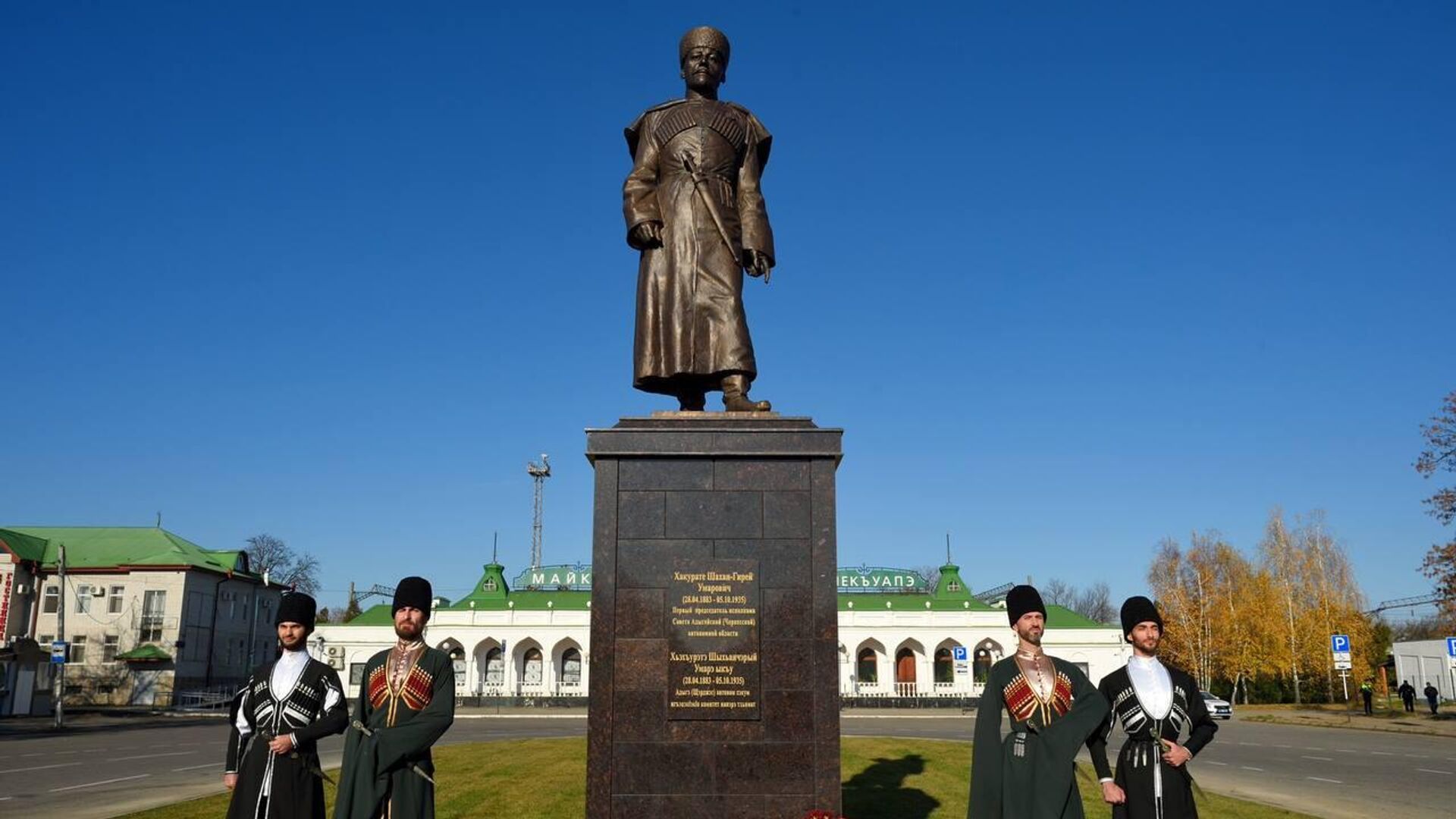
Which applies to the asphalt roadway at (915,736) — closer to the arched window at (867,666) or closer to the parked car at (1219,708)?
the parked car at (1219,708)

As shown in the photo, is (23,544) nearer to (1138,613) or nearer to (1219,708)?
(1219,708)

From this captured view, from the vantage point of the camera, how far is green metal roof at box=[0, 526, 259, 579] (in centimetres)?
4897

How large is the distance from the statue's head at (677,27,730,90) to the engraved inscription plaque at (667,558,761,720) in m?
4.61

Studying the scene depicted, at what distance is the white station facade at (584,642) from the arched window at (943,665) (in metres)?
0.04

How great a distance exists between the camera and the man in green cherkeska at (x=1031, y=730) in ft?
19.4

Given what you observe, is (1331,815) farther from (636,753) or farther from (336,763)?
(336,763)

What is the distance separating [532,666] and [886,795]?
3749 cm

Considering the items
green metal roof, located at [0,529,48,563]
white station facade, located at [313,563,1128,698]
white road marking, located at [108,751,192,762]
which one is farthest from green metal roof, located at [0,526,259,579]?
Result: white road marking, located at [108,751,192,762]

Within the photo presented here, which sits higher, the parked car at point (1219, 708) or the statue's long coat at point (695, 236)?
the statue's long coat at point (695, 236)

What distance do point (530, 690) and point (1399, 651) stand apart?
4321cm

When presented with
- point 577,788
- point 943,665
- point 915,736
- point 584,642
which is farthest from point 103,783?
point 943,665

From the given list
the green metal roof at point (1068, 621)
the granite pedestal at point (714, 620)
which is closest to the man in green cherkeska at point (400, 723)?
the granite pedestal at point (714, 620)

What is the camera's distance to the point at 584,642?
150 feet

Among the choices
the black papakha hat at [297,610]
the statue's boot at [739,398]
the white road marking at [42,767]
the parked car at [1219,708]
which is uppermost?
the statue's boot at [739,398]
